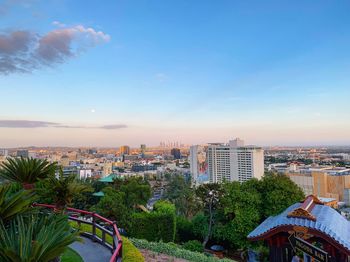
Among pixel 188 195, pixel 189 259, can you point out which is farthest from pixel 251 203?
pixel 188 195

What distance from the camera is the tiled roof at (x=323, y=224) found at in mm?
8359

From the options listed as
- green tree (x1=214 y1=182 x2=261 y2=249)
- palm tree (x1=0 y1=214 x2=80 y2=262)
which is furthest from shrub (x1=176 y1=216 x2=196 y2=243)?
palm tree (x1=0 y1=214 x2=80 y2=262)

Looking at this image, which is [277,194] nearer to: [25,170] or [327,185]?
[25,170]

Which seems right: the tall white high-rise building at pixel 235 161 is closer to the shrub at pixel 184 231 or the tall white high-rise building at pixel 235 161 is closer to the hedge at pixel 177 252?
the shrub at pixel 184 231

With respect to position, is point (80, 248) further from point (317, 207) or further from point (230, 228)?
point (230, 228)

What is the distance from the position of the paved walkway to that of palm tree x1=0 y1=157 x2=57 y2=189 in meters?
2.27

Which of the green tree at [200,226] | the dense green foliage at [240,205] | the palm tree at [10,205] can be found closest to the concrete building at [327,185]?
the green tree at [200,226]

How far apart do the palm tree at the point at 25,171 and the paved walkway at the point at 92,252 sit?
7.46 feet

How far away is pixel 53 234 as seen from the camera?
3955 millimetres

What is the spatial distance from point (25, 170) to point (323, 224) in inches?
334

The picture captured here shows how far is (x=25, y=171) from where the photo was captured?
8.15 metres

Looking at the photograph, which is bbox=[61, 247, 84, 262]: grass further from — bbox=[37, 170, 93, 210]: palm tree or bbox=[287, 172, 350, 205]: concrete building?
bbox=[287, 172, 350, 205]: concrete building

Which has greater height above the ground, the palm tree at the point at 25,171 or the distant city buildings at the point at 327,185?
the palm tree at the point at 25,171

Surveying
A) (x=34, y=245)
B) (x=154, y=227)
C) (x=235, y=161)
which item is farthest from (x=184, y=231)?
(x=235, y=161)
